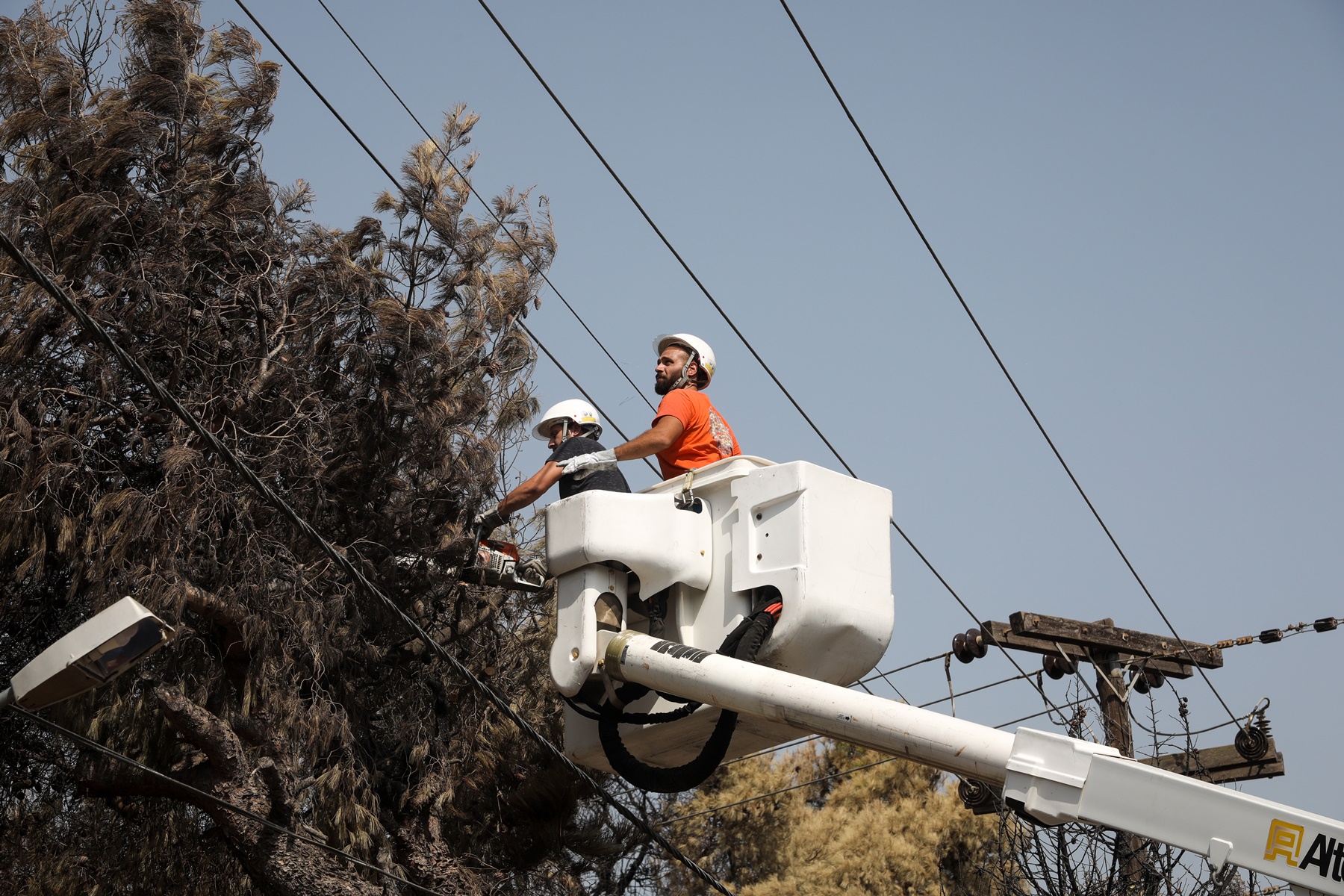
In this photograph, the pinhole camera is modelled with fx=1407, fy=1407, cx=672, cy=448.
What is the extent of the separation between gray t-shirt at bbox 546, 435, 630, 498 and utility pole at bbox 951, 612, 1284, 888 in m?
5.34

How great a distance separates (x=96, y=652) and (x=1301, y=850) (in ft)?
14.7

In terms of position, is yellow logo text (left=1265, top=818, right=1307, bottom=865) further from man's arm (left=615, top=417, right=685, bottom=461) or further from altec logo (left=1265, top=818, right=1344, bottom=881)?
man's arm (left=615, top=417, right=685, bottom=461)

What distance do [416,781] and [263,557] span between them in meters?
2.28

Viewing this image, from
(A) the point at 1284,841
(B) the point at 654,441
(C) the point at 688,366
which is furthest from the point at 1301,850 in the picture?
(C) the point at 688,366

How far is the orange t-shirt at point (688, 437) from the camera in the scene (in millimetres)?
7402

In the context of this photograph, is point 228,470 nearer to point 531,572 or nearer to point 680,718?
point 531,572

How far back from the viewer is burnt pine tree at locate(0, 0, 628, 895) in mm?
8930

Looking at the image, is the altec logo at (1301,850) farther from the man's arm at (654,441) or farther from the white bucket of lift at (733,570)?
the man's arm at (654,441)

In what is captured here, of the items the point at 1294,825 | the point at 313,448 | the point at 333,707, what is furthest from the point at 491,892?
the point at 1294,825

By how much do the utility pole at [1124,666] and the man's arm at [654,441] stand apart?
5458 millimetres

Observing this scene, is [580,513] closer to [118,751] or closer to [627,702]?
[627,702]

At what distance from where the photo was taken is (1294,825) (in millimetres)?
4910

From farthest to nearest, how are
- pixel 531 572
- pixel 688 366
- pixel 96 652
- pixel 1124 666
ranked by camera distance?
pixel 1124 666 < pixel 531 572 < pixel 688 366 < pixel 96 652

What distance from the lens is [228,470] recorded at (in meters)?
9.26
